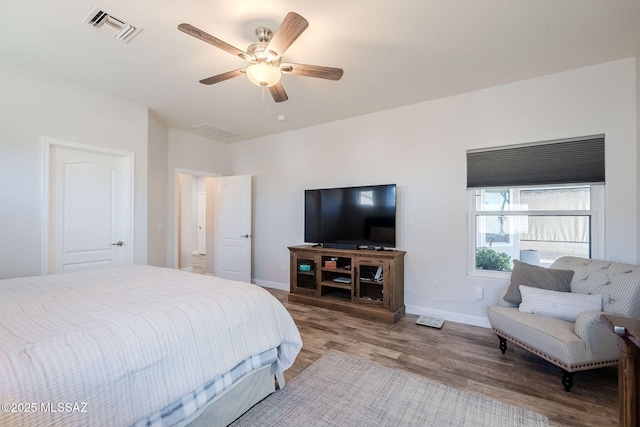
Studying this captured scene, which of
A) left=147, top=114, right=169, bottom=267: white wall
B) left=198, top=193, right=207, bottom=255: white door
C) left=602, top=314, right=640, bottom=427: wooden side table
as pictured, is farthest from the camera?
left=198, top=193, right=207, bottom=255: white door

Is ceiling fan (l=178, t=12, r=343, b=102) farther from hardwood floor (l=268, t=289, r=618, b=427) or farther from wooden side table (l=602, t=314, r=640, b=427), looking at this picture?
hardwood floor (l=268, t=289, r=618, b=427)

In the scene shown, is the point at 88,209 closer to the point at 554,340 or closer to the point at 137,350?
the point at 137,350

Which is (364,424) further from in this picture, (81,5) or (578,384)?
(81,5)

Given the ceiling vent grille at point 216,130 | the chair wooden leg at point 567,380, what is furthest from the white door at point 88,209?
the chair wooden leg at point 567,380

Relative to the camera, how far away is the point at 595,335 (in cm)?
186

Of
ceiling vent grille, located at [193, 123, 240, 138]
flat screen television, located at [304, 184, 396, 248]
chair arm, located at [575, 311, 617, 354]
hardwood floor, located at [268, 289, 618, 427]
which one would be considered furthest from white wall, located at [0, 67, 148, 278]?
chair arm, located at [575, 311, 617, 354]

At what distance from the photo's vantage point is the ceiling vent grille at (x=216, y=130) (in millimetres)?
4293

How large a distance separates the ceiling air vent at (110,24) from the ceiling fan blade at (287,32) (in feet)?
3.66

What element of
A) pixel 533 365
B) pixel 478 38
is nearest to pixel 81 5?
pixel 478 38

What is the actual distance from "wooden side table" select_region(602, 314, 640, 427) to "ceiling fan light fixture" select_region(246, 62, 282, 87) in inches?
91.3

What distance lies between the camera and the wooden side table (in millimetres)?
1075

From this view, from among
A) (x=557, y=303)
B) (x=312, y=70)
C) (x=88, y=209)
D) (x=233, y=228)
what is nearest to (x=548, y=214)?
(x=557, y=303)

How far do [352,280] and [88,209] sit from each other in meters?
3.26

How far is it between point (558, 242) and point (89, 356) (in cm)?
380
